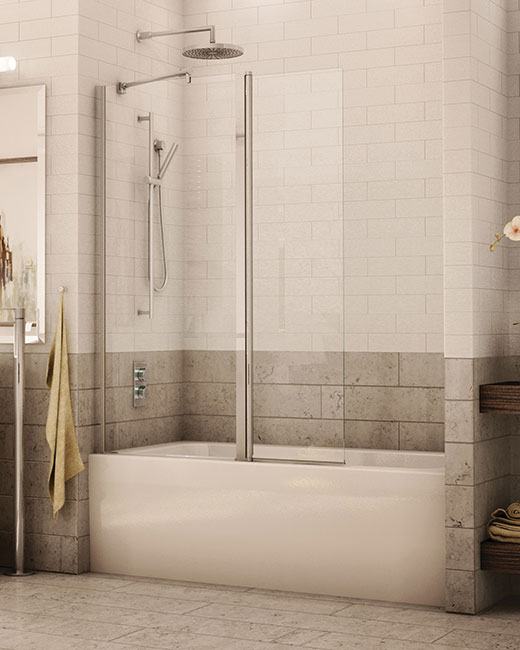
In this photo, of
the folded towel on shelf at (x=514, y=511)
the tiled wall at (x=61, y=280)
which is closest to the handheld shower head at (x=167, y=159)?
the tiled wall at (x=61, y=280)

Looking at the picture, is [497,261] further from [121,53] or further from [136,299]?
[121,53]

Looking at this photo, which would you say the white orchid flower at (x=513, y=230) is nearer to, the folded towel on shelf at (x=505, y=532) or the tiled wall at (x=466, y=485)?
the tiled wall at (x=466, y=485)

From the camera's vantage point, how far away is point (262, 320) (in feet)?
14.9

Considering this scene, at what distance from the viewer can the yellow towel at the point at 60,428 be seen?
183 inches

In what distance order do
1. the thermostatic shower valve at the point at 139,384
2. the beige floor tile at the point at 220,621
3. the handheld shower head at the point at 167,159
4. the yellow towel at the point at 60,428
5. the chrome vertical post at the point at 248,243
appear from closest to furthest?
the beige floor tile at the point at 220,621
the chrome vertical post at the point at 248,243
the yellow towel at the point at 60,428
the handheld shower head at the point at 167,159
the thermostatic shower valve at the point at 139,384

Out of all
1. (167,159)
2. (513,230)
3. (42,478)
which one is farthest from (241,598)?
(167,159)

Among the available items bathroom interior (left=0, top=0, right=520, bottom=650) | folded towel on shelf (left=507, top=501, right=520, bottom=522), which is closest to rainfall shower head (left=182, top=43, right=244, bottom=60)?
bathroom interior (left=0, top=0, right=520, bottom=650)

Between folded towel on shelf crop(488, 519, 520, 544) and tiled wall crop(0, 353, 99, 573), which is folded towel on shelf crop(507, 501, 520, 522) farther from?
tiled wall crop(0, 353, 99, 573)

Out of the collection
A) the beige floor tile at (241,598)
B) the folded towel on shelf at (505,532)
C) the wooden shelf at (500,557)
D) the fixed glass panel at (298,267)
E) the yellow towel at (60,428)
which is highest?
the fixed glass panel at (298,267)

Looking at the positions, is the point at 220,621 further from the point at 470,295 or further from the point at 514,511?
the point at 470,295

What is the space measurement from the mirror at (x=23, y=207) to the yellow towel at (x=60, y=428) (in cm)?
16

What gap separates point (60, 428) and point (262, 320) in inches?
40.9

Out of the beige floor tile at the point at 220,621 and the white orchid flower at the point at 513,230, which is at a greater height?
the white orchid flower at the point at 513,230

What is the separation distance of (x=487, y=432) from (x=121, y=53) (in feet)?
8.32
